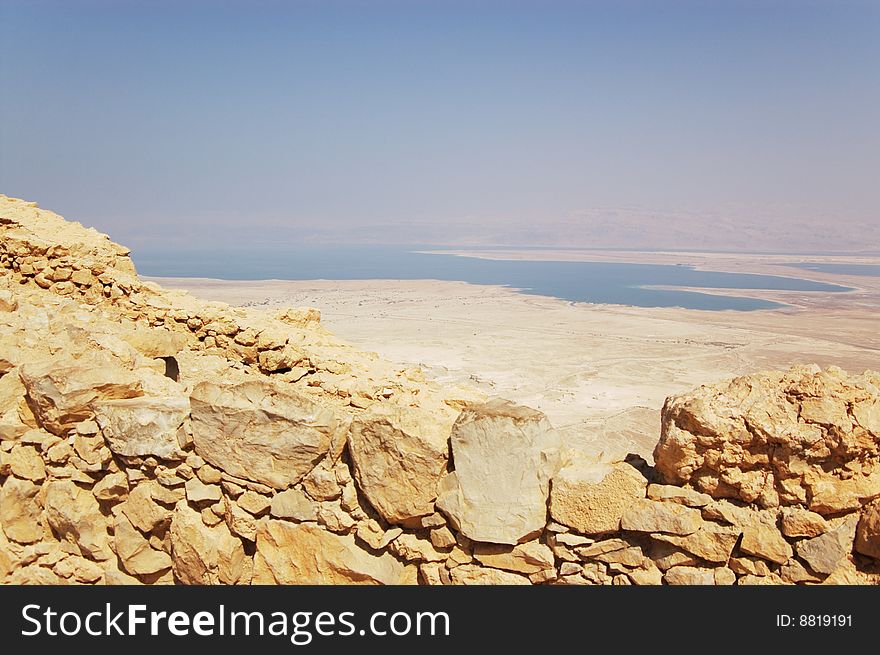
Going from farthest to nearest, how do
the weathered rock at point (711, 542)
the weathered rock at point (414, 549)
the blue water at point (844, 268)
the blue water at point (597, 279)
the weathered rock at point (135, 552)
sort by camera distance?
the blue water at point (844, 268) < the blue water at point (597, 279) < the weathered rock at point (135, 552) < the weathered rock at point (414, 549) < the weathered rock at point (711, 542)

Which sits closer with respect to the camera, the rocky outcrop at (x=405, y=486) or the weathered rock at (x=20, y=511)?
the rocky outcrop at (x=405, y=486)

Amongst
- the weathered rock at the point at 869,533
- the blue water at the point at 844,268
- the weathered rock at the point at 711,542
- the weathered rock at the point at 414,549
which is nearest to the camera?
the weathered rock at the point at 869,533

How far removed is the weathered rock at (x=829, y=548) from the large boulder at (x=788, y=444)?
3.4 inches

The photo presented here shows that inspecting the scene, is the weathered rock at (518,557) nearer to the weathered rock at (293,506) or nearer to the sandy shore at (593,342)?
the weathered rock at (293,506)

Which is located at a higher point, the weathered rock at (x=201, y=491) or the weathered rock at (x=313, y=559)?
the weathered rock at (x=201, y=491)

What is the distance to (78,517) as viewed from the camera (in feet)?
10.8

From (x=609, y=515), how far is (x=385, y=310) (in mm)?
44682

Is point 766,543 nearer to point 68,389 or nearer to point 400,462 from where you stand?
point 400,462

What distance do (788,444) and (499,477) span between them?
4.28 feet

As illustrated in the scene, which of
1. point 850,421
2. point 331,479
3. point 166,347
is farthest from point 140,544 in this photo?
point 850,421

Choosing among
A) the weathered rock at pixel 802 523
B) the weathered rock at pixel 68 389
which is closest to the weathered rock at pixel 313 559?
the weathered rock at pixel 68 389

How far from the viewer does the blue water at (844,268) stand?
77.1 metres

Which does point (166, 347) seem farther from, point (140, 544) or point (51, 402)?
point (140, 544)

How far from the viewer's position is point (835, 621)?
8.50 feet
